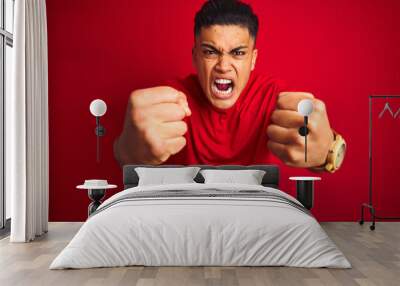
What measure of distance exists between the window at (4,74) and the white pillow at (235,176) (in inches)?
93.7

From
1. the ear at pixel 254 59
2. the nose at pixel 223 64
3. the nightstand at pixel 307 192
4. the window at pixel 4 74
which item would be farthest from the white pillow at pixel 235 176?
the window at pixel 4 74

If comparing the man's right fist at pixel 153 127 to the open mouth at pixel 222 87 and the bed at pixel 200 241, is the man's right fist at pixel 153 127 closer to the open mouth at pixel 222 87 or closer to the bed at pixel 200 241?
the open mouth at pixel 222 87

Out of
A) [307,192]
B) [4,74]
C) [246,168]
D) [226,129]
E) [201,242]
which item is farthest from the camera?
[226,129]

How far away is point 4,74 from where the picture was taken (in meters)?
6.68

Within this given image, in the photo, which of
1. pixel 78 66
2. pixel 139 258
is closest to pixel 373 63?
pixel 78 66

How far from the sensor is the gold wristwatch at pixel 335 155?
7.36 m

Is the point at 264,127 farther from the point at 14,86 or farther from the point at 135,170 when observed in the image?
the point at 14,86

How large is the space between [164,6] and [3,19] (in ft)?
6.64

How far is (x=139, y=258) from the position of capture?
464 cm

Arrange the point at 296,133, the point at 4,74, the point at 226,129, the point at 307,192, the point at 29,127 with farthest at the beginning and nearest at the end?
the point at 226,129, the point at 296,133, the point at 307,192, the point at 4,74, the point at 29,127

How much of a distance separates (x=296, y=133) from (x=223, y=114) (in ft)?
3.17

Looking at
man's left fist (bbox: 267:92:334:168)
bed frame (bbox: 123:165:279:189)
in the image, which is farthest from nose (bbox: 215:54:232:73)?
bed frame (bbox: 123:165:279:189)

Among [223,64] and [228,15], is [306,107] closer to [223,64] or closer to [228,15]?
[223,64]

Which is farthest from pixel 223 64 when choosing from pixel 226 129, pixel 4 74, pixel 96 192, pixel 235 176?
pixel 4 74
